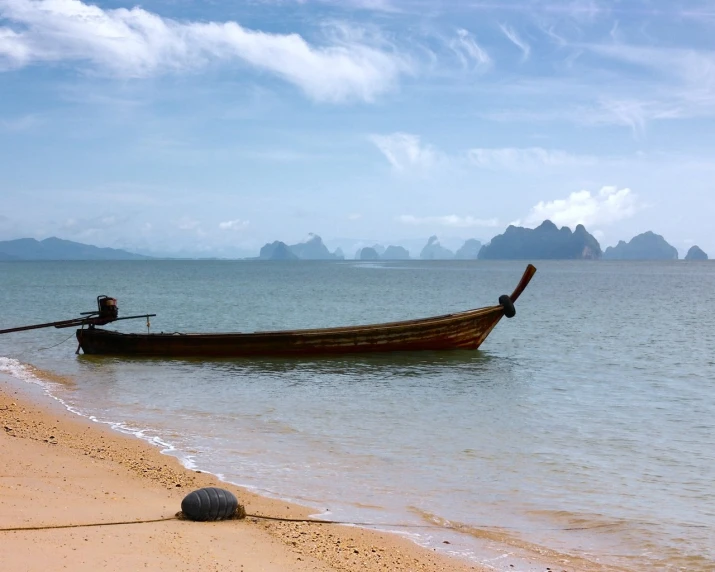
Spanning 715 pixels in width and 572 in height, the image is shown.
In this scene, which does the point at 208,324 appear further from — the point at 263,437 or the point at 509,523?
the point at 509,523

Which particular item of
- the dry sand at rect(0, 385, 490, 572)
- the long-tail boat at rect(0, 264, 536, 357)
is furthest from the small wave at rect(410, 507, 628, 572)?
the long-tail boat at rect(0, 264, 536, 357)

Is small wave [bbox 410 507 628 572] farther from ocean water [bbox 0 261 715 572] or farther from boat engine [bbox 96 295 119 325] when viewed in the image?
boat engine [bbox 96 295 119 325]

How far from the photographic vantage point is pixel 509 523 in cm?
923

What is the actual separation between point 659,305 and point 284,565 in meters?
57.6

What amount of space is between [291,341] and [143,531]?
1777cm

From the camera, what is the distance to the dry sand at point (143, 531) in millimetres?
6469

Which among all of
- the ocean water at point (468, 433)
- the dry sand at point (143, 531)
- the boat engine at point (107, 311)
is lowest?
the ocean water at point (468, 433)

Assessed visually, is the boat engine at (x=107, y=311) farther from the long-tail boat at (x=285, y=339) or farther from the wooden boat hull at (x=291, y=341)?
the wooden boat hull at (x=291, y=341)

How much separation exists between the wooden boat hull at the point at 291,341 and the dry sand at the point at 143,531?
44.5 feet

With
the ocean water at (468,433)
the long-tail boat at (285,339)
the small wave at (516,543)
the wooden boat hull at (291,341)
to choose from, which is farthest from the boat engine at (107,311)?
the small wave at (516,543)

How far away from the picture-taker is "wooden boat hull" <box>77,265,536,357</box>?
25.0 metres

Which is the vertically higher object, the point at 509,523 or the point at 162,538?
the point at 162,538

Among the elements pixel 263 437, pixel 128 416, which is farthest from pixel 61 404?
pixel 263 437

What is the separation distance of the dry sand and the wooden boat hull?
13574mm
